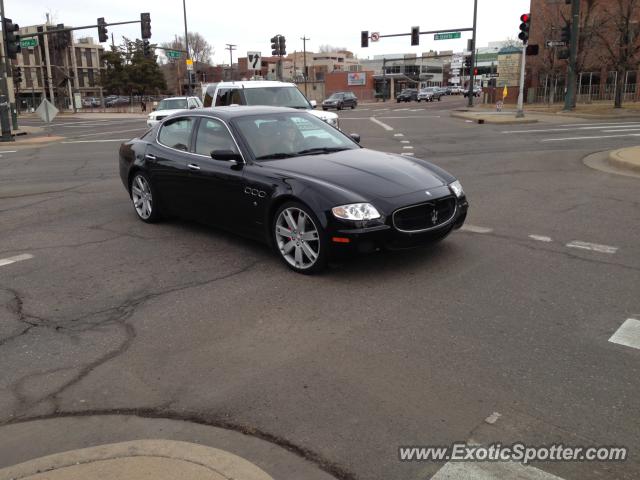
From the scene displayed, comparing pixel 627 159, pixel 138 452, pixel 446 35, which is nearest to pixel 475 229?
pixel 138 452

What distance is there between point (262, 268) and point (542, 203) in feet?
16.0

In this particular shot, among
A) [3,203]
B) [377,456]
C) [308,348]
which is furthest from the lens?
[3,203]

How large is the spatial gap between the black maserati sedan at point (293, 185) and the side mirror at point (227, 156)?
1 centimetres

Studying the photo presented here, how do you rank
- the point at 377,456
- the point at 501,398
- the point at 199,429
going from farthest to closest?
1. the point at 501,398
2. the point at 199,429
3. the point at 377,456

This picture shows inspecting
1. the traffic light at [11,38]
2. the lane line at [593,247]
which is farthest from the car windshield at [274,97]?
the traffic light at [11,38]

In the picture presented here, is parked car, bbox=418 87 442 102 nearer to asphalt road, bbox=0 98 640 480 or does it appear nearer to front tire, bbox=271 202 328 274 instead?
asphalt road, bbox=0 98 640 480

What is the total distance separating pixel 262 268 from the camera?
20.0 feet

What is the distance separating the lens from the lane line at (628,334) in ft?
13.8

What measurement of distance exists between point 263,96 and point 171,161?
8328mm

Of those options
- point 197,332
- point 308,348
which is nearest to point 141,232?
point 197,332

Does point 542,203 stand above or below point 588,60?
below

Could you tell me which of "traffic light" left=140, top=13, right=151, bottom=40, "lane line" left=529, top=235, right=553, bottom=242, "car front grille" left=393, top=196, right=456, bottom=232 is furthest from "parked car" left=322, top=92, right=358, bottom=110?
"car front grille" left=393, top=196, right=456, bottom=232

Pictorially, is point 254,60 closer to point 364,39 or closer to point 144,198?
point 364,39

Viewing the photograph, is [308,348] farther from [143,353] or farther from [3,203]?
[3,203]
